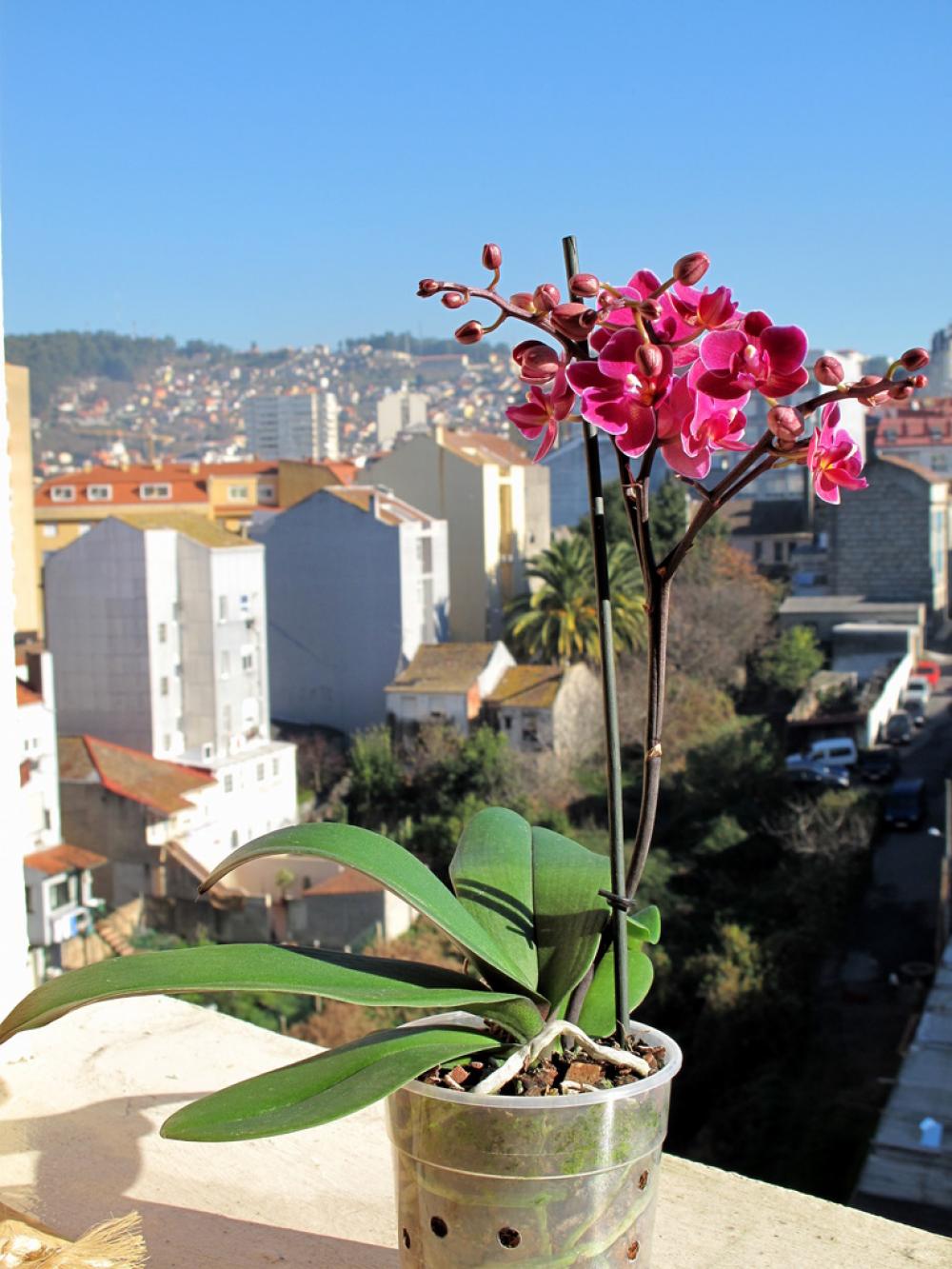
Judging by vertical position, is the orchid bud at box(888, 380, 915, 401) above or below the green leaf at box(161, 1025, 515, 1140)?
above

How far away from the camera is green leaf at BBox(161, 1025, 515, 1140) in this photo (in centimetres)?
56

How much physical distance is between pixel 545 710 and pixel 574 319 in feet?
40.5

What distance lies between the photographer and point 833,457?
65 cm

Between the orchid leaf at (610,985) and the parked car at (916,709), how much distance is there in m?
13.3

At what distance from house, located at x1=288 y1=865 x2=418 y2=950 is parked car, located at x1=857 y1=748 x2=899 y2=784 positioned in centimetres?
413

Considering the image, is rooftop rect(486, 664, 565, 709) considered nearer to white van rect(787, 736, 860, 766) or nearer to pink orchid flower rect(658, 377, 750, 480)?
white van rect(787, 736, 860, 766)

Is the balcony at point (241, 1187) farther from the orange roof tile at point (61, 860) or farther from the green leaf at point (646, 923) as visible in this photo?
the orange roof tile at point (61, 860)

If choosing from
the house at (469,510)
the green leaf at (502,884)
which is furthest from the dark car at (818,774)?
the green leaf at (502,884)

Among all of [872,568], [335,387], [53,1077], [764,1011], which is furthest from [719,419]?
[335,387]

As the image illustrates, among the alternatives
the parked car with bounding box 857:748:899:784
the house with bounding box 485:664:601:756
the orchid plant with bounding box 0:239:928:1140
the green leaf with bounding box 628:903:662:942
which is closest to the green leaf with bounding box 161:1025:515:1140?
the orchid plant with bounding box 0:239:928:1140

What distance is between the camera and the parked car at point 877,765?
11734mm

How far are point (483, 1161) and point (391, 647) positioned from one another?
1401 centimetres

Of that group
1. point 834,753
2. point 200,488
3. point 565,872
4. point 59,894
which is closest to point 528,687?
point 834,753

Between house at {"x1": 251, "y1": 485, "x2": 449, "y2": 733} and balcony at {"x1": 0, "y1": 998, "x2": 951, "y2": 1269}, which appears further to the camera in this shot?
house at {"x1": 251, "y1": 485, "x2": 449, "y2": 733}
